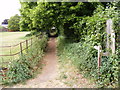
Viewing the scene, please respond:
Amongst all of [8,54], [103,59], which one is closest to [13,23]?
[8,54]

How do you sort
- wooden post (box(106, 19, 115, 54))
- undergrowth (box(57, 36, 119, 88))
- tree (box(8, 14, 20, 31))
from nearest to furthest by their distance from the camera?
undergrowth (box(57, 36, 119, 88)) → wooden post (box(106, 19, 115, 54)) → tree (box(8, 14, 20, 31))

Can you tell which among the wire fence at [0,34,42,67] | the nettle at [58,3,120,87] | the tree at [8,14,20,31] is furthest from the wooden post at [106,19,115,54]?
the tree at [8,14,20,31]

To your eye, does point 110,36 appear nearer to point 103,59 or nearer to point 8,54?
point 103,59

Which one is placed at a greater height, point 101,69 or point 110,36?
point 110,36

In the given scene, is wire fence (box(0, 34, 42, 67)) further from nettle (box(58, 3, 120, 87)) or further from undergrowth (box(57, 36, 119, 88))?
undergrowth (box(57, 36, 119, 88))

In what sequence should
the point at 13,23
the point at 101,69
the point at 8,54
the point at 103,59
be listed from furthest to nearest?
the point at 13,23 → the point at 8,54 → the point at 103,59 → the point at 101,69

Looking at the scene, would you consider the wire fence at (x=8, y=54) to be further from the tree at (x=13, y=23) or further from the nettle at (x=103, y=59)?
the nettle at (x=103, y=59)

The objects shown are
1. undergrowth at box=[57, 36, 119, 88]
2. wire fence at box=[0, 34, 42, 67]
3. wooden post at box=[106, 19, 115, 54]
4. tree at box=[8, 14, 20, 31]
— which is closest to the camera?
undergrowth at box=[57, 36, 119, 88]

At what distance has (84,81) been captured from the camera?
3.29 meters

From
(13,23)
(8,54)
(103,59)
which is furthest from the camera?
(13,23)

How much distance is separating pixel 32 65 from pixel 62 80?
54.5 inches

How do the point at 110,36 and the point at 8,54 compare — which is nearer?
the point at 110,36

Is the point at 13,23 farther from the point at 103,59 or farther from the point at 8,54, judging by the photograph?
the point at 103,59

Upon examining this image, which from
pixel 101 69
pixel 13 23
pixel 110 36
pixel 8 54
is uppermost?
pixel 13 23
